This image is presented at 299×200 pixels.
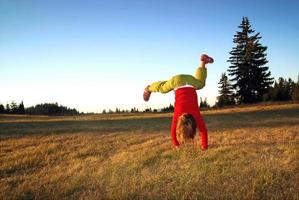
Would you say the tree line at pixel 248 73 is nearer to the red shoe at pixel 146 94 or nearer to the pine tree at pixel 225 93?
the pine tree at pixel 225 93

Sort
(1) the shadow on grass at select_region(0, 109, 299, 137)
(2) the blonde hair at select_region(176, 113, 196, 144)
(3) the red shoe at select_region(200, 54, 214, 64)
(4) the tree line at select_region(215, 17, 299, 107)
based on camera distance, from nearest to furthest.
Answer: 1. (2) the blonde hair at select_region(176, 113, 196, 144)
2. (3) the red shoe at select_region(200, 54, 214, 64)
3. (1) the shadow on grass at select_region(0, 109, 299, 137)
4. (4) the tree line at select_region(215, 17, 299, 107)

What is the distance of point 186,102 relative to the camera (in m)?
8.26

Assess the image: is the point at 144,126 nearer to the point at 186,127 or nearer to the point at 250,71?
the point at 186,127

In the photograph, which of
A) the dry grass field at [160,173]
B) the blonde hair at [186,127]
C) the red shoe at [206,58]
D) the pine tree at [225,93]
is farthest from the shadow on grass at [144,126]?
the pine tree at [225,93]

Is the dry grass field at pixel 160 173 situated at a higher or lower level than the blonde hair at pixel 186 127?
lower

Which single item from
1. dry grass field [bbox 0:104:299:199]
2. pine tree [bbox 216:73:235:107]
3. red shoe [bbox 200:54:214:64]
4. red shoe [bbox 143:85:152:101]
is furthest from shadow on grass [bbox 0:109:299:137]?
pine tree [bbox 216:73:235:107]

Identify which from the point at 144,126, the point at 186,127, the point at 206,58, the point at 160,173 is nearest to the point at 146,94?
the point at 186,127

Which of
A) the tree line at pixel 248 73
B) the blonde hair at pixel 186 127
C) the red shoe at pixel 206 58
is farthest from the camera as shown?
the tree line at pixel 248 73

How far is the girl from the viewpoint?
307 inches

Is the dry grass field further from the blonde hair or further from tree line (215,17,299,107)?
tree line (215,17,299,107)

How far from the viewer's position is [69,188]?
5789 mm

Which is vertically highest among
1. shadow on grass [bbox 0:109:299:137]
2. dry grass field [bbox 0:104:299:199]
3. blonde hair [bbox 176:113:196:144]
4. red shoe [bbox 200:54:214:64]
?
red shoe [bbox 200:54:214:64]

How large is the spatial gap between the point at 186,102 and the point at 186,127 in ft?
2.73

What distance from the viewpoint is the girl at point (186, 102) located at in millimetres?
7809
